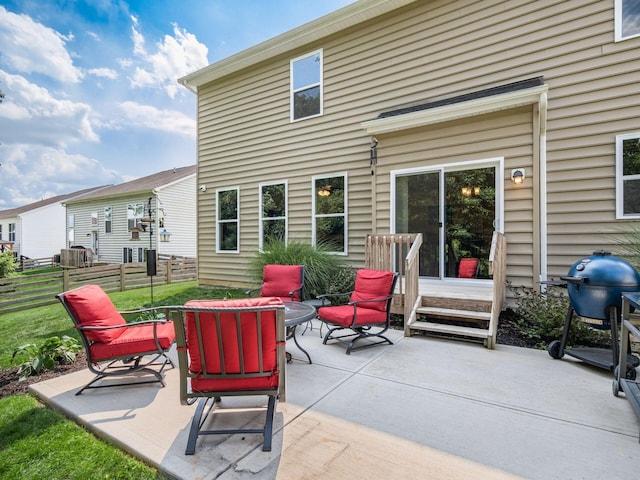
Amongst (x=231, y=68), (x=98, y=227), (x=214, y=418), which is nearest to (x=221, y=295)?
(x=214, y=418)

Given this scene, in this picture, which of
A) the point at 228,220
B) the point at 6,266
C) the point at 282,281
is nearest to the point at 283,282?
the point at 282,281

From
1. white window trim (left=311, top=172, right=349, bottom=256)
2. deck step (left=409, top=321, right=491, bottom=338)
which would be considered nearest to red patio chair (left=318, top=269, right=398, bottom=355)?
deck step (left=409, top=321, right=491, bottom=338)

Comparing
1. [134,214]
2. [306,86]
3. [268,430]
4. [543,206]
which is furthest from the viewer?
[134,214]

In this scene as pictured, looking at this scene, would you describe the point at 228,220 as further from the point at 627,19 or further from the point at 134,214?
the point at 134,214

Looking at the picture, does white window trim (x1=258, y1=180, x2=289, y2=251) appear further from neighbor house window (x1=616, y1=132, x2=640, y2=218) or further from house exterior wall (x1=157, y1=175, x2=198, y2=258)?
house exterior wall (x1=157, y1=175, x2=198, y2=258)

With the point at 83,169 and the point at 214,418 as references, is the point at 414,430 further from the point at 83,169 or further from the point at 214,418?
the point at 83,169

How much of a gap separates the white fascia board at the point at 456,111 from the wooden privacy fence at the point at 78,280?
27.6 feet

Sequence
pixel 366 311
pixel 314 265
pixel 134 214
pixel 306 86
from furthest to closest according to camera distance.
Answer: pixel 134 214, pixel 306 86, pixel 314 265, pixel 366 311

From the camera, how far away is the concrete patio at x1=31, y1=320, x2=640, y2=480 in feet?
6.12

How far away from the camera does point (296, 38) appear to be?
736 cm

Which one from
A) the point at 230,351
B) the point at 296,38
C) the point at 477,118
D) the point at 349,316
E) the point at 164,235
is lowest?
the point at 349,316

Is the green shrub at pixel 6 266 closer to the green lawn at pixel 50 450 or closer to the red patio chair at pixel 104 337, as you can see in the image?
the green lawn at pixel 50 450

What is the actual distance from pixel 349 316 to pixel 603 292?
264 cm

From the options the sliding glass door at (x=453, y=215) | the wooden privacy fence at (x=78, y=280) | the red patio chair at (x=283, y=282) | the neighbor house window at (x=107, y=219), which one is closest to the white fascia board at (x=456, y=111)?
the sliding glass door at (x=453, y=215)
